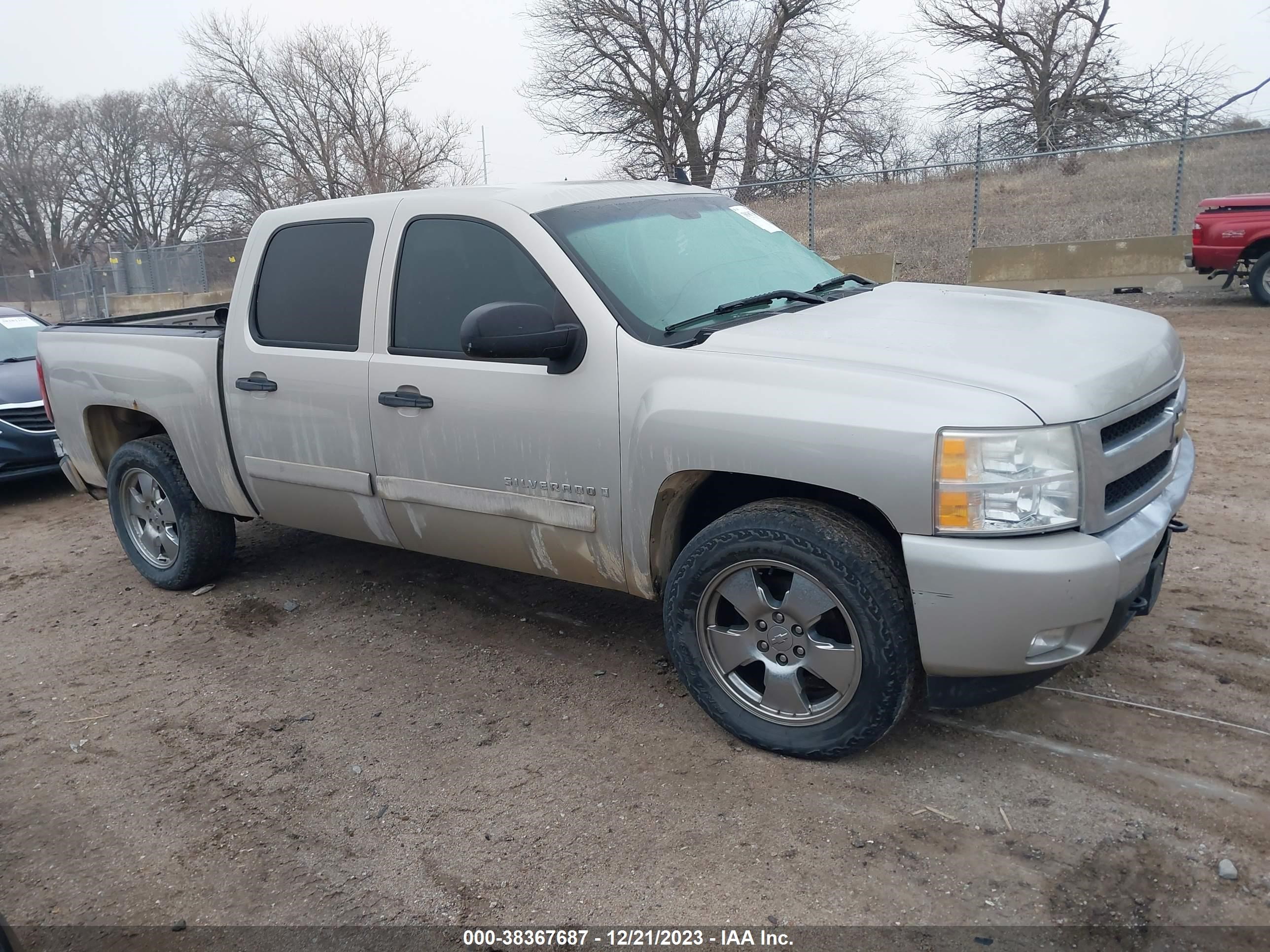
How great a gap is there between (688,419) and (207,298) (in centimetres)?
2458

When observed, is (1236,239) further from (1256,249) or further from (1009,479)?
(1009,479)

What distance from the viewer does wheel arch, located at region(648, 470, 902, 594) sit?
3221 millimetres

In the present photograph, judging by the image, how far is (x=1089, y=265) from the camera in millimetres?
14641

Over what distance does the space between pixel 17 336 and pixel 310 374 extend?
642 centimetres

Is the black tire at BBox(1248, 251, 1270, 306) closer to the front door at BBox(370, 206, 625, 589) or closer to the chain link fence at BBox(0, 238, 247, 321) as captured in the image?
the front door at BBox(370, 206, 625, 589)

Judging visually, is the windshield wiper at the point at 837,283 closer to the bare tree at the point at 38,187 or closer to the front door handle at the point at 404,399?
the front door handle at the point at 404,399

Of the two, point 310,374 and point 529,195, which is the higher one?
point 529,195

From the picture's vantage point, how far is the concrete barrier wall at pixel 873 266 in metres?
15.7

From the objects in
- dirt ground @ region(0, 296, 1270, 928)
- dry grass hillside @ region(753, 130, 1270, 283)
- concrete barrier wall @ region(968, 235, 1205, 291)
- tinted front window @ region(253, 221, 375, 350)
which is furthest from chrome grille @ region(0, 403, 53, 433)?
dry grass hillside @ region(753, 130, 1270, 283)

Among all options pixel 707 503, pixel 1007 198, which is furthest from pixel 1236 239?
pixel 707 503

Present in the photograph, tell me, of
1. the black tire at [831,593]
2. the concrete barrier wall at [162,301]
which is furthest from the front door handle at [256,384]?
the concrete barrier wall at [162,301]

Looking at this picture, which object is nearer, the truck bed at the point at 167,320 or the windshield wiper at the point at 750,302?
the windshield wiper at the point at 750,302

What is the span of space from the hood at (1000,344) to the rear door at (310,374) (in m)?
1.65

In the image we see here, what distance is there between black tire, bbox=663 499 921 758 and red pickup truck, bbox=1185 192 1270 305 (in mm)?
11523
